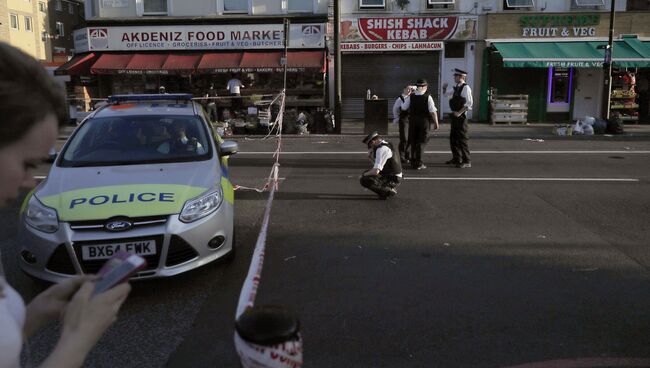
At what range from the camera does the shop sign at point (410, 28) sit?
2172 cm

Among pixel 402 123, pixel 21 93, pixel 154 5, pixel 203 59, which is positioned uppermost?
pixel 154 5

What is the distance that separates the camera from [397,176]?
8477 millimetres

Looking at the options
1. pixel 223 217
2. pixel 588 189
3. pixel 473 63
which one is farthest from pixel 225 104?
pixel 223 217

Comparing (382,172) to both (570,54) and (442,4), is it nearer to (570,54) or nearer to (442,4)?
(570,54)

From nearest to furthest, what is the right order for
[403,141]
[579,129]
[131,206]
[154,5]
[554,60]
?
[131,206] → [403,141] → [579,129] → [554,60] → [154,5]

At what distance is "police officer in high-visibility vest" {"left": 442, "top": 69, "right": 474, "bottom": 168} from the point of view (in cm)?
1091

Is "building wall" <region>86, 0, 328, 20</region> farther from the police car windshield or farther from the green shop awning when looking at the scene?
the police car windshield

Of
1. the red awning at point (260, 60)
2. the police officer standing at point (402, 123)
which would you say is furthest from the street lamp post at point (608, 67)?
the red awning at point (260, 60)

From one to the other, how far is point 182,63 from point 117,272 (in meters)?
21.4

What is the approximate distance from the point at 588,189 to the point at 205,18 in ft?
56.5

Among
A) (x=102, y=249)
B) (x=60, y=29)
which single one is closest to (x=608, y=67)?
(x=102, y=249)

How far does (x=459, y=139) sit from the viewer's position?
11.2m

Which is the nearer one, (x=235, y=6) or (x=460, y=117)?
(x=460, y=117)

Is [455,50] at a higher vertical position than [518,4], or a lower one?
lower
